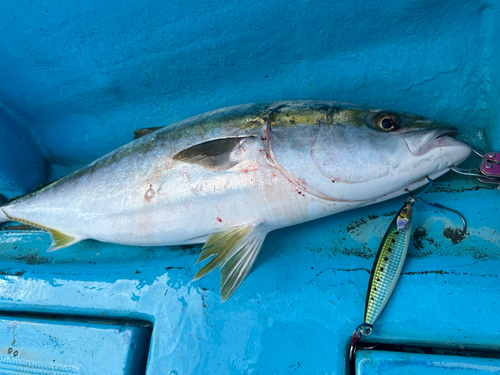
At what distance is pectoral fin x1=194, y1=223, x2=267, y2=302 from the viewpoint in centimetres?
140

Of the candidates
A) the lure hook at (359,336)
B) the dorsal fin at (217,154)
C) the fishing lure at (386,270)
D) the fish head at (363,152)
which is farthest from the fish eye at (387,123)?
the lure hook at (359,336)

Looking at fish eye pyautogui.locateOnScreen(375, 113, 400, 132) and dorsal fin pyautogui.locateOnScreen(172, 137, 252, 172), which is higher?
fish eye pyautogui.locateOnScreen(375, 113, 400, 132)

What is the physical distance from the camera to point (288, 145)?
133 centimetres

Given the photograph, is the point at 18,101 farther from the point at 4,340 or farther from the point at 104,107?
the point at 4,340

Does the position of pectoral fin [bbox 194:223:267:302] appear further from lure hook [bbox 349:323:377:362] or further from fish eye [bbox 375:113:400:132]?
fish eye [bbox 375:113:400:132]

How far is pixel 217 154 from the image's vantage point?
54.8 inches

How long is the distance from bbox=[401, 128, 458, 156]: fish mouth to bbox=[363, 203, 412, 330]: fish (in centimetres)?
30

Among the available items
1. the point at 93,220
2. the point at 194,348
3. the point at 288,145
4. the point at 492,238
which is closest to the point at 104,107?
the point at 93,220

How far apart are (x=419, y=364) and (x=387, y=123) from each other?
3.29ft

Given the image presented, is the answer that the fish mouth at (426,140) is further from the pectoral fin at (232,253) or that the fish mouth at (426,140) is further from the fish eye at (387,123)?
the pectoral fin at (232,253)

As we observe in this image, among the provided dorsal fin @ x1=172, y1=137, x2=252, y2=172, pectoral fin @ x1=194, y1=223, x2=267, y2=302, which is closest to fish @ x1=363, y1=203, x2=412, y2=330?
pectoral fin @ x1=194, y1=223, x2=267, y2=302

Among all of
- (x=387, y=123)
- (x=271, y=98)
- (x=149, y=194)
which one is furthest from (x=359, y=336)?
(x=271, y=98)

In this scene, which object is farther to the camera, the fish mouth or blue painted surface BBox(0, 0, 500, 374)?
blue painted surface BBox(0, 0, 500, 374)

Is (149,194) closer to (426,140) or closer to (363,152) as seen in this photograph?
(363,152)
